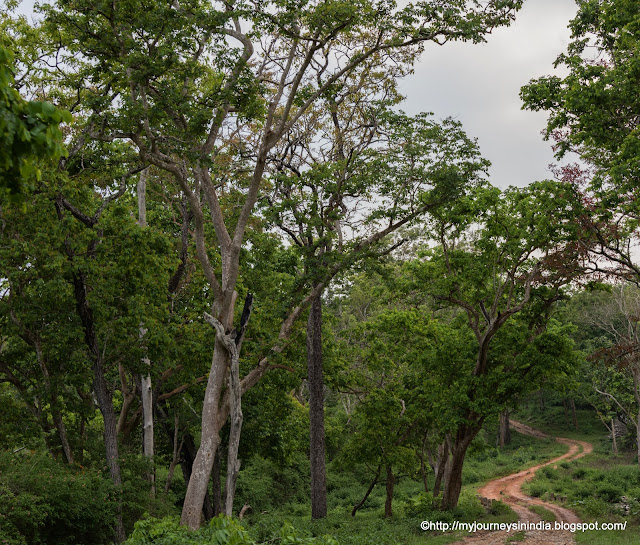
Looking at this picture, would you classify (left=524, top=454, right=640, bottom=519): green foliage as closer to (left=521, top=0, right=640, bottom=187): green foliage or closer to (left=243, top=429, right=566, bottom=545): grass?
(left=243, top=429, right=566, bottom=545): grass

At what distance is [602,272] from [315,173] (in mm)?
7072

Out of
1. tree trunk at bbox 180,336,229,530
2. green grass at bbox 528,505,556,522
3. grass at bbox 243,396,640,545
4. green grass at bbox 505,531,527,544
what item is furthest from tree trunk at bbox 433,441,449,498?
tree trunk at bbox 180,336,229,530

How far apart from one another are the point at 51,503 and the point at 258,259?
864 cm

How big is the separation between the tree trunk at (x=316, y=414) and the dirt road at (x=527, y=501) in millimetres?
3777

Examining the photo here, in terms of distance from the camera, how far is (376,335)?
20.5 m

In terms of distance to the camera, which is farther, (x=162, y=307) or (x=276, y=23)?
(x=162, y=307)

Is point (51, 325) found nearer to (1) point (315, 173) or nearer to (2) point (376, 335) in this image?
(1) point (315, 173)

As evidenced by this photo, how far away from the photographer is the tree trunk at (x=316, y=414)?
50.2 feet

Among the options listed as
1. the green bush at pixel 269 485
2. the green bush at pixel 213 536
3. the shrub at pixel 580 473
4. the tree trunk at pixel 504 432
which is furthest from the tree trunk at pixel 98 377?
the tree trunk at pixel 504 432

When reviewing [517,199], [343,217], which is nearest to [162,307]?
[343,217]

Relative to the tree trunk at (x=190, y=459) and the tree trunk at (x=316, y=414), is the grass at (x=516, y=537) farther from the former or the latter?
the tree trunk at (x=190, y=459)

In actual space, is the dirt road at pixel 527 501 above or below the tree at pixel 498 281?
below

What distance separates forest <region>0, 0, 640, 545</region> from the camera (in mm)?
10133

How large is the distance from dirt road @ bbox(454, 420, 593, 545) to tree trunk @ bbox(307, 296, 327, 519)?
3777mm
